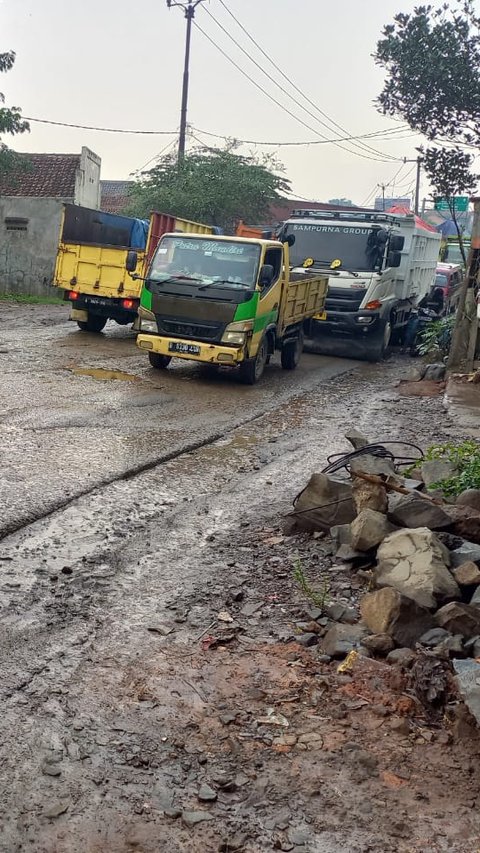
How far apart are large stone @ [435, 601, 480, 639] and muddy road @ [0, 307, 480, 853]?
0.51 metres

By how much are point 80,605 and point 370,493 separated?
1.98 meters

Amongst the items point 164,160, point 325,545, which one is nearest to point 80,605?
point 325,545

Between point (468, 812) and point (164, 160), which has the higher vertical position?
point (164, 160)

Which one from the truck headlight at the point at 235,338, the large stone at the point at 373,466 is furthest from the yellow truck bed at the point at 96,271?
the large stone at the point at 373,466

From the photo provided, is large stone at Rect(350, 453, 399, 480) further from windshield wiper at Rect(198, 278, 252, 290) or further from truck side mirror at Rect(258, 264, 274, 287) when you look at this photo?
truck side mirror at Rect(258, 264, 274, 287)

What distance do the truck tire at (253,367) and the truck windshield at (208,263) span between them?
1.08m

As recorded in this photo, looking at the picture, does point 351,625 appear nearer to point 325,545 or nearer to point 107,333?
point 325,545

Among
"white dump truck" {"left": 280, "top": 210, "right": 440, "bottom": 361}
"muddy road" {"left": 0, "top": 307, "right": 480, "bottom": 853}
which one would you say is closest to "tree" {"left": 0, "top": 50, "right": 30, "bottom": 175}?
"white dump truck" {"left": 280, "top": 210, "right": 440, "bottom": 361}

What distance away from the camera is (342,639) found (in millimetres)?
4023

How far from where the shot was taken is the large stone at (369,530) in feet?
16.3

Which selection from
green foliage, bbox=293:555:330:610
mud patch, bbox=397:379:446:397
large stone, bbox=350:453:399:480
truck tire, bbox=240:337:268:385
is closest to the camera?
green foliage, bbox=293:555:330:610

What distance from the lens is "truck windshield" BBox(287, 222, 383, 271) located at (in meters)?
15.9

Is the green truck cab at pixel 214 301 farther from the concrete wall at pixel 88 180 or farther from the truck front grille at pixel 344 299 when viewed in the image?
the concrete wall at pixel 88 180

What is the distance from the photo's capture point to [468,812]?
9.34ft
